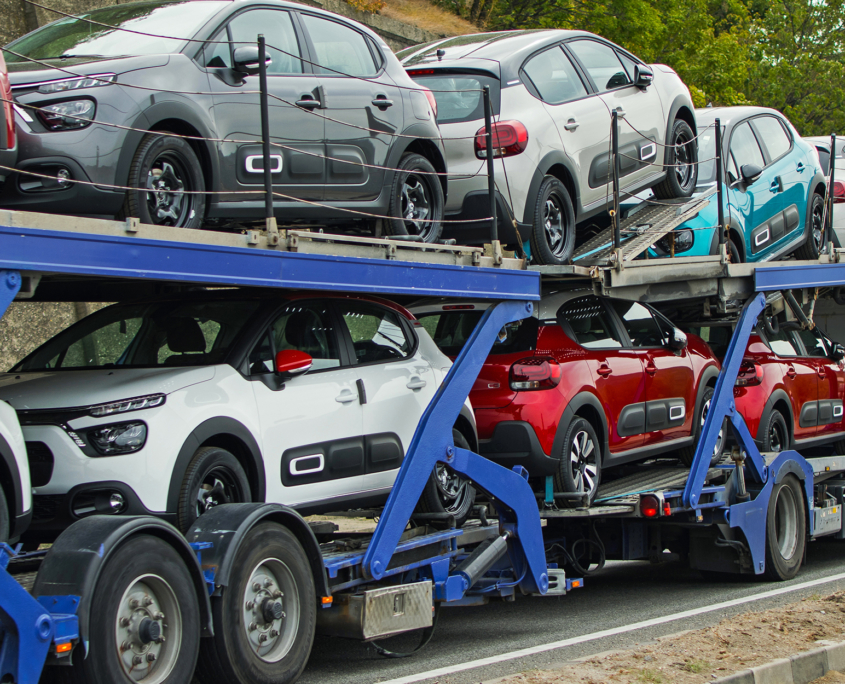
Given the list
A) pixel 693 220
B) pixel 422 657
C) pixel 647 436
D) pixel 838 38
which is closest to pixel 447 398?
pixel 422 657

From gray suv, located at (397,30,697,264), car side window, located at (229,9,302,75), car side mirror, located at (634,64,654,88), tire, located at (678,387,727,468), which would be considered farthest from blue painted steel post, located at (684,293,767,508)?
car side window, located at (229,9,302,75)

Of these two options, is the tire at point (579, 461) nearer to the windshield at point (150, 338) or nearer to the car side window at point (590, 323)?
the car side window at point (590, 323)

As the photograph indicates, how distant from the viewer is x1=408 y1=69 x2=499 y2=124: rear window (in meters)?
8.82

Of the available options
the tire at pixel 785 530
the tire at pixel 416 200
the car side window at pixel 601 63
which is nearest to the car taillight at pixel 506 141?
the tire at pixel 416 200

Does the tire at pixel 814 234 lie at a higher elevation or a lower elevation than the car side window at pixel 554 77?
lower

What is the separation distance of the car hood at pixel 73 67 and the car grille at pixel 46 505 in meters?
2.04

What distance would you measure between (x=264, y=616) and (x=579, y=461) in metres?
3.47

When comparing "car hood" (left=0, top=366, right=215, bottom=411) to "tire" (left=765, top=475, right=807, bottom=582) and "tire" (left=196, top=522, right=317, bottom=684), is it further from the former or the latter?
"tire" (left=765, top=475, right=807, bottom=582)

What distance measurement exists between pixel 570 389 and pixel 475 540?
1.37 metres

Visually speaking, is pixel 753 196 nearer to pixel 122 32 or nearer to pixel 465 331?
pixel 465 331

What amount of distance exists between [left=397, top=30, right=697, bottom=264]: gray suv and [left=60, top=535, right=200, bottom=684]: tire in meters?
4.34

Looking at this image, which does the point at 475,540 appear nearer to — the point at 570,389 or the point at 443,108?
the point at 570,389

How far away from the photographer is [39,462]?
17.1ft

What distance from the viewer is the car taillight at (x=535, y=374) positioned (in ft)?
26.3
